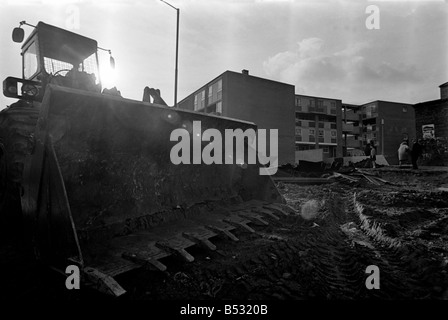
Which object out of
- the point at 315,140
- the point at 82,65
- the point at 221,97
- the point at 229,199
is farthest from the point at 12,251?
the point at 315,140

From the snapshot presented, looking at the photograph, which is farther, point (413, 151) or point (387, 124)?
point (387, 124)

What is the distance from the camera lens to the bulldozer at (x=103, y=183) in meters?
2.44

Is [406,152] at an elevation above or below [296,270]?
above

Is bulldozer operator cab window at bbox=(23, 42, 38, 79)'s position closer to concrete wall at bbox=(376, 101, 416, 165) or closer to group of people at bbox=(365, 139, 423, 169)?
group of people at bbox=(365, 139, 423, 169)

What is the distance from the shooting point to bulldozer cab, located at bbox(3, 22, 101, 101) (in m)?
4.53

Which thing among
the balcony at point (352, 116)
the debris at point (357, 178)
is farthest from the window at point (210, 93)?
the balcony at point (352, 116)

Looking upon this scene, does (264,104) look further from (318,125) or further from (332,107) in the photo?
(332,107)

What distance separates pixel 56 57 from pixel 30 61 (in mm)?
599

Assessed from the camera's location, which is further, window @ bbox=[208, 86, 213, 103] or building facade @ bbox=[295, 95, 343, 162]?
building facade @ bbox=[295, 95, 343, 162]

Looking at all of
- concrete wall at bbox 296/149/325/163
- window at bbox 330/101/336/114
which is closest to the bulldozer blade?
concrete wall at bbox 296/149/325/163

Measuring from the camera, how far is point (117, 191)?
10.9 feet

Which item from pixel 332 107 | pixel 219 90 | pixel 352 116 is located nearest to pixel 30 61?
pixel 219 90

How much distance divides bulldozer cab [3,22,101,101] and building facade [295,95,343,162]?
45815 millimetres
